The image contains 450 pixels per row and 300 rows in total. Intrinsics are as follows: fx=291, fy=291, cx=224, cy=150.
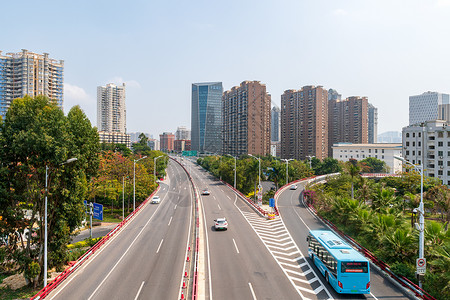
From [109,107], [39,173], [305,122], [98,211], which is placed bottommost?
[98,211]

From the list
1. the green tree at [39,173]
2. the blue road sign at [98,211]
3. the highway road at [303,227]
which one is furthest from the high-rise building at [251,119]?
the green tree at [39,173]

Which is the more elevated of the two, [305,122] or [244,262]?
[305,122]

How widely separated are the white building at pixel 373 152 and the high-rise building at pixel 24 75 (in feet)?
382

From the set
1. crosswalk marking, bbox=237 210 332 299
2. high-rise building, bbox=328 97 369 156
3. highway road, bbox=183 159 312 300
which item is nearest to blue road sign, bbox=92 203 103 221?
highway road, bbox=183 159 312 300

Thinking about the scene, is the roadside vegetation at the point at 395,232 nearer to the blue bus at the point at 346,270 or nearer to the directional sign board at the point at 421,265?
the directional sign board at the point at 421,265

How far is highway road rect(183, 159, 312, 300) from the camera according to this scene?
1722 cm

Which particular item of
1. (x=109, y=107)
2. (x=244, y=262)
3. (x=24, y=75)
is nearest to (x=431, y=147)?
(x=244, y=262)

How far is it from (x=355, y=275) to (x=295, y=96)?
407 ft

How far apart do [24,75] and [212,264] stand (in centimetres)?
12000

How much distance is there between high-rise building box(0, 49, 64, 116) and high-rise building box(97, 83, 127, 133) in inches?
2797

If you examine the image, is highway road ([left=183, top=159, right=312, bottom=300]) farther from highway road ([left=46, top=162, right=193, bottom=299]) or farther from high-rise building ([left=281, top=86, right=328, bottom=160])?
high-rise building ([left=281, top=86, right=328, bottom=160])

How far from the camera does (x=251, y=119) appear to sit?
128250 mm

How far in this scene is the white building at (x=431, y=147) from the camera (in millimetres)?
65000

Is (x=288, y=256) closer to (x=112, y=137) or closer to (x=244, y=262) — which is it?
(x=244, y=262)
